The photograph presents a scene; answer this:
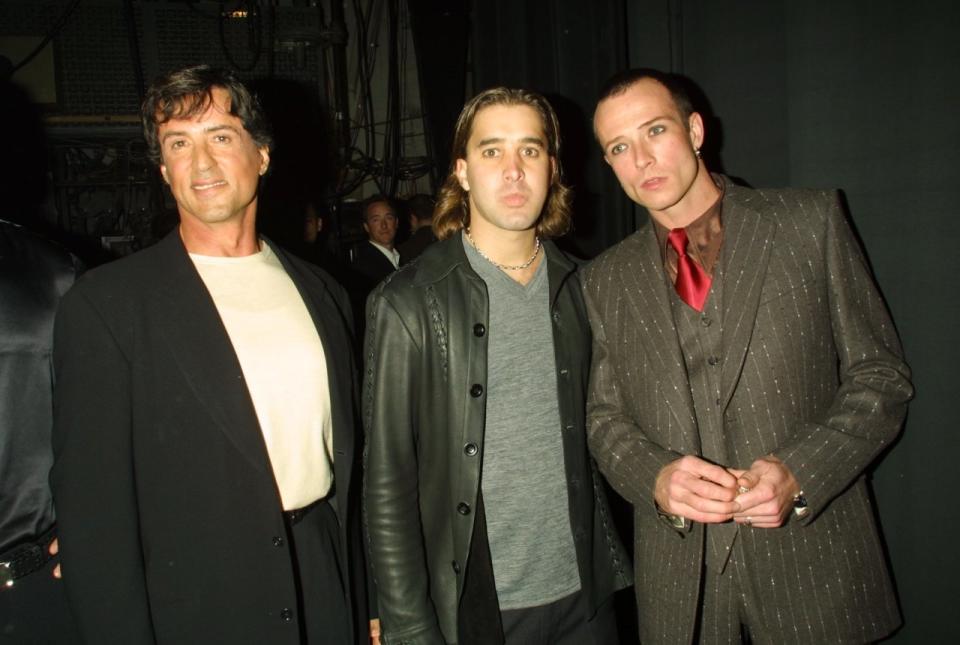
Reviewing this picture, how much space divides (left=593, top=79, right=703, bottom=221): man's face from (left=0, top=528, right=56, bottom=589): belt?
1859 millimetres

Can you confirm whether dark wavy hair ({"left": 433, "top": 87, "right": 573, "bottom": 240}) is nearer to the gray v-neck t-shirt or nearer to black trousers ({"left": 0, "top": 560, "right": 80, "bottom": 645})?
the gray v-neck t-shirt

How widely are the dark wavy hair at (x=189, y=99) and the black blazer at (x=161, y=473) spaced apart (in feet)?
1.30

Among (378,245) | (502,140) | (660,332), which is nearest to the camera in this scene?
(660,332)

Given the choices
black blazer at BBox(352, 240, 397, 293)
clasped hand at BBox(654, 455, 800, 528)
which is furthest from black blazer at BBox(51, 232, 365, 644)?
black blazer at BBox(352, 240, 397, 293)

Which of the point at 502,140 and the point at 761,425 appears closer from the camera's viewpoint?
the point at 761,425

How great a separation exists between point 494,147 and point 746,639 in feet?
5.41

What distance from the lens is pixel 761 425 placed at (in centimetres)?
169

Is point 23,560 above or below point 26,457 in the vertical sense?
below

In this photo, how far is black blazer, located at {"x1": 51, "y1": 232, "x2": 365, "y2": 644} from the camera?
155cm

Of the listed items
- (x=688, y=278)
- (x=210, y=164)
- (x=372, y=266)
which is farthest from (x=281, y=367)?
(x=372, y=266)

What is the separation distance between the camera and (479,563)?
6.09ft

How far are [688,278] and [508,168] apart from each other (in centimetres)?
61

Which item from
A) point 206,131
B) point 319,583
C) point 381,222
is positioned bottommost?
point 319,583

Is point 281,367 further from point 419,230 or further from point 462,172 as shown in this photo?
point 419,230
